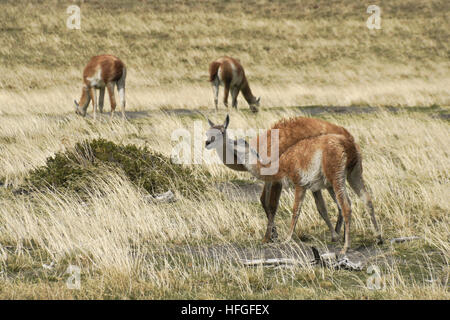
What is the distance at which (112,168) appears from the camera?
8.52 metres

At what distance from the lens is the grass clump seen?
8.52 m

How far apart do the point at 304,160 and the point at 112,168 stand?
3.32 m

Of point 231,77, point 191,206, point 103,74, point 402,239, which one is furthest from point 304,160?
point 231,77

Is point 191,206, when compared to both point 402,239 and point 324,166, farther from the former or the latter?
point 402,239

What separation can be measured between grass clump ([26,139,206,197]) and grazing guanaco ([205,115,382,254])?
6.09 feet

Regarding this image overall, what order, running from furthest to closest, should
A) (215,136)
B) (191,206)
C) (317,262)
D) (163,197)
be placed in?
(163,197), (191,206), (215,136), (317,262)

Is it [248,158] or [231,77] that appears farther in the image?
[231,77]

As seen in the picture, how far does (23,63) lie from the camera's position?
3297 cm

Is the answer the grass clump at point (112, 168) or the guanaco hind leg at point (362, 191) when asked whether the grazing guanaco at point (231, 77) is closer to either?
the grass clump at point (112, 168)

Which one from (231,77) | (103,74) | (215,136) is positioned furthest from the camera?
(231,77)

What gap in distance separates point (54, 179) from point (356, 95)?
54.3 feet

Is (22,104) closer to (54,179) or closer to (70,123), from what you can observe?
(70,123)

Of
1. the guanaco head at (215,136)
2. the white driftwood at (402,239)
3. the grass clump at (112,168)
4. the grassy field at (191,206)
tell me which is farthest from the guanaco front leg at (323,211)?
the grass clump at (112,168)

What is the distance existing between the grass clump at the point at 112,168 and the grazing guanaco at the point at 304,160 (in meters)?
1.86
